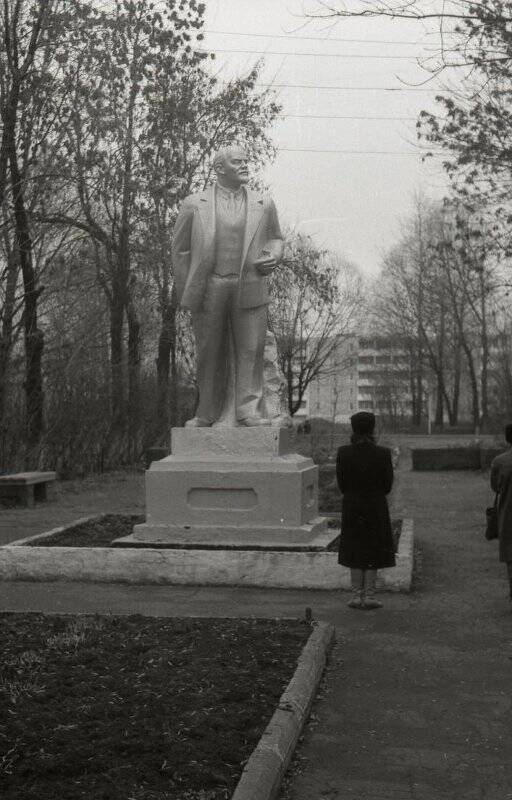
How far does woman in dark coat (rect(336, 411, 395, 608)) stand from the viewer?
8.42 meters

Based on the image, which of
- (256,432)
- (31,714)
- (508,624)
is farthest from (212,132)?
(31,714)

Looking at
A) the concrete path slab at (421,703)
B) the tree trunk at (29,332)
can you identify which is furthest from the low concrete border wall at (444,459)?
the concrete path slab at (421,703)

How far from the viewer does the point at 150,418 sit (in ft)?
91.9

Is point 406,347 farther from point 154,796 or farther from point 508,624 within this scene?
point 154,796

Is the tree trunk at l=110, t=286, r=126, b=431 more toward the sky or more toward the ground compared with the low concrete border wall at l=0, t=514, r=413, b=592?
more toward the sky

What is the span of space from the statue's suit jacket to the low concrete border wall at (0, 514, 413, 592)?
2634 mm

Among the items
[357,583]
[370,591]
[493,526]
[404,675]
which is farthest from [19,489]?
[404,675]

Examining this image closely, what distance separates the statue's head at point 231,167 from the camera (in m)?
10.9

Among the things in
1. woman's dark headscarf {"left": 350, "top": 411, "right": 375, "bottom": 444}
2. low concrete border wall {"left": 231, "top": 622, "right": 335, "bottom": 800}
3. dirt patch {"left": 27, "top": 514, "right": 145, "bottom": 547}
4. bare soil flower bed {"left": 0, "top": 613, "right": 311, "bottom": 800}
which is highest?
woman's dark headscarf {"left": 350, "top": 411, "right": 375, "bottom": 444}

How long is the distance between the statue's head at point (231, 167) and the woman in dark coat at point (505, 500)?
3859 mm

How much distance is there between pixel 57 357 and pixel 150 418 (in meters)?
4.28

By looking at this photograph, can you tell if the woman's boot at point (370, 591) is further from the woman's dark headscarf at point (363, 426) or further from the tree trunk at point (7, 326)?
the tree trunk at point (7, 326)

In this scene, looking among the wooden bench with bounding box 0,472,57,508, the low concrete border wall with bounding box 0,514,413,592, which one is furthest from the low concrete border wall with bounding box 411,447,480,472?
the low concrete border wall with bounding box 0,514,413,592

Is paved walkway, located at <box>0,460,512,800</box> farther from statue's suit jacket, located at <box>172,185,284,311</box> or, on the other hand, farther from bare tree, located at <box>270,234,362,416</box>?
bare tree, located at <box>270,234,362,416</box>
